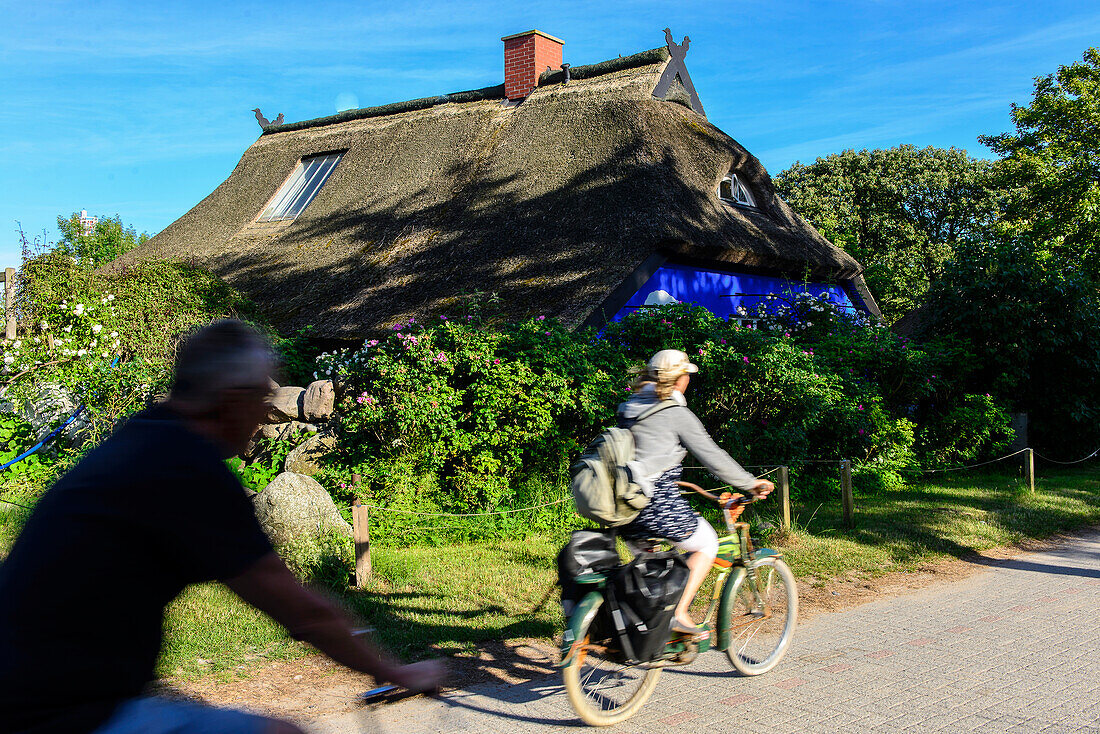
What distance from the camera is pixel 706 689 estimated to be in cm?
488

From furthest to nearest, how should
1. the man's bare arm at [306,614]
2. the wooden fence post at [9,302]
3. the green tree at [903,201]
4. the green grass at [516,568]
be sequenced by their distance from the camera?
the green tree at [903,201], the wooden fence post at [9,302], the green grass at [516,568], the man's bare arm at [306,614]

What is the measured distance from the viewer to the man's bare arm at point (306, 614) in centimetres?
187

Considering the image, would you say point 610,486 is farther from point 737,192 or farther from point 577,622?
point 737,192

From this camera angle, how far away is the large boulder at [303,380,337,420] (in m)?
10.6

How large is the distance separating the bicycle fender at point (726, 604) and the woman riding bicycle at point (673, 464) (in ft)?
1.03

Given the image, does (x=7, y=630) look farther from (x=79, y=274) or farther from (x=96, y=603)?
(x=79, y=274)

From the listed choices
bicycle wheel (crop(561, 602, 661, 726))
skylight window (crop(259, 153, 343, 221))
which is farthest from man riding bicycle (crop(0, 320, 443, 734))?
skylight window (crop(259, 153, 343, 221))

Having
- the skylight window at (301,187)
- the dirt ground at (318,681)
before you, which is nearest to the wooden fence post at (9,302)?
the skylight window at (301,187)

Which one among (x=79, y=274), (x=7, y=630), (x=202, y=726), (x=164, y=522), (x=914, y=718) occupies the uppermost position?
(x=79, y=274)

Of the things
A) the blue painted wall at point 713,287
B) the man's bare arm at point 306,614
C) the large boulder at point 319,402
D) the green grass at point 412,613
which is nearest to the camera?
the man's bare arm at point 306,614

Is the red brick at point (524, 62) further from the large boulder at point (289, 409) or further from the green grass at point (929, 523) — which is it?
the green grass at point (929, 523)

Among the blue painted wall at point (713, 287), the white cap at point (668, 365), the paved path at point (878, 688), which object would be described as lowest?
the paved path at point (878, 688)

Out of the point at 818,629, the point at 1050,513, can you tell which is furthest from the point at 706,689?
the point at 1050,513

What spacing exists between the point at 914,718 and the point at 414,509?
18.2 ft
